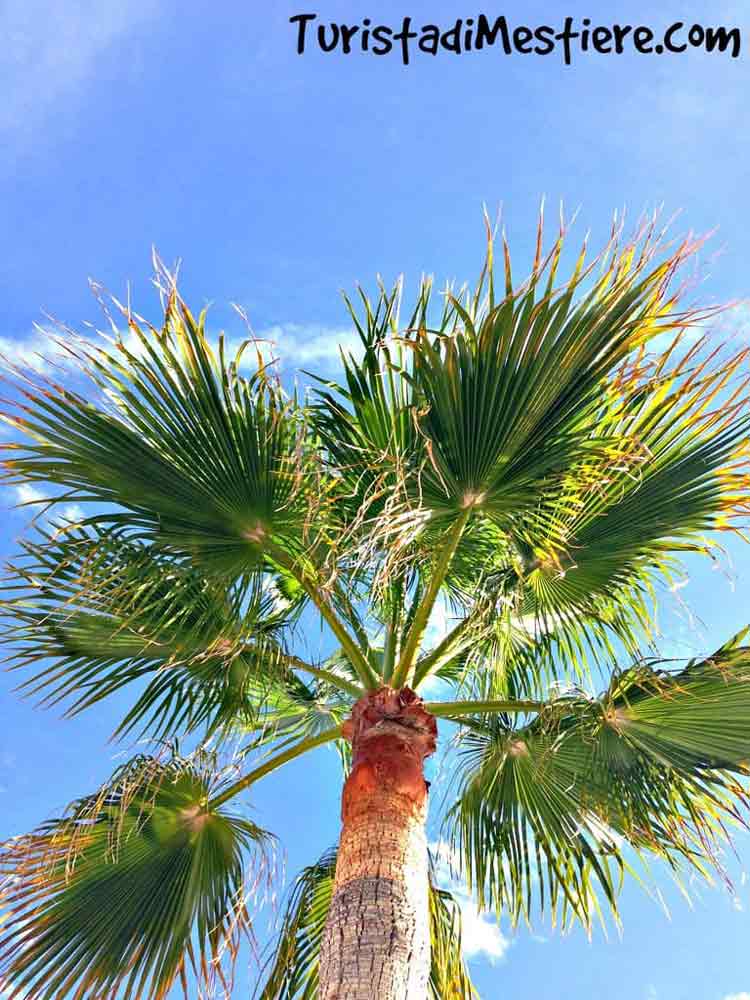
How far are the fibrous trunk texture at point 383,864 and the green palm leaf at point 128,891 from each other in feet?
3.37

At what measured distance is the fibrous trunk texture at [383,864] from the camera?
3.73 meters

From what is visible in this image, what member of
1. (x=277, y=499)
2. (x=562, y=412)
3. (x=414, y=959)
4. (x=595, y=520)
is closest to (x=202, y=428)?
(x=277, y=499)

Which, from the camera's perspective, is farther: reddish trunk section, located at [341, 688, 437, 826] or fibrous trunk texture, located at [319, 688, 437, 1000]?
reddish trunk section, located at [341, 688, 437, 826]

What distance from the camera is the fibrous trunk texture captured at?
12.2 ft

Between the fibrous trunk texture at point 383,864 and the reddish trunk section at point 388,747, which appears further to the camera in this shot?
the reddish trunk section at point 388,747

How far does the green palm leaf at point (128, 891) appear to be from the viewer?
16.1 ft

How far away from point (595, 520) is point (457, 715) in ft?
3.95

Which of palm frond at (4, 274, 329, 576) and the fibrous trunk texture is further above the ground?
palm frond at (4, 274, 329, 576)

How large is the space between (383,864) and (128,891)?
169 centimetres

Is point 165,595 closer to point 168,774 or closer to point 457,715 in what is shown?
point 168,774

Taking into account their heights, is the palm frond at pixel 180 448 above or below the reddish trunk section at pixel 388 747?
above

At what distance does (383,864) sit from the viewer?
159 inches

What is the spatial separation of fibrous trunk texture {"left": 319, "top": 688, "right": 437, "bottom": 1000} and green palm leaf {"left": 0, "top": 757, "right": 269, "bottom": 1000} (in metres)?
1.03

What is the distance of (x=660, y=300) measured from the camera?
14.3 feet
